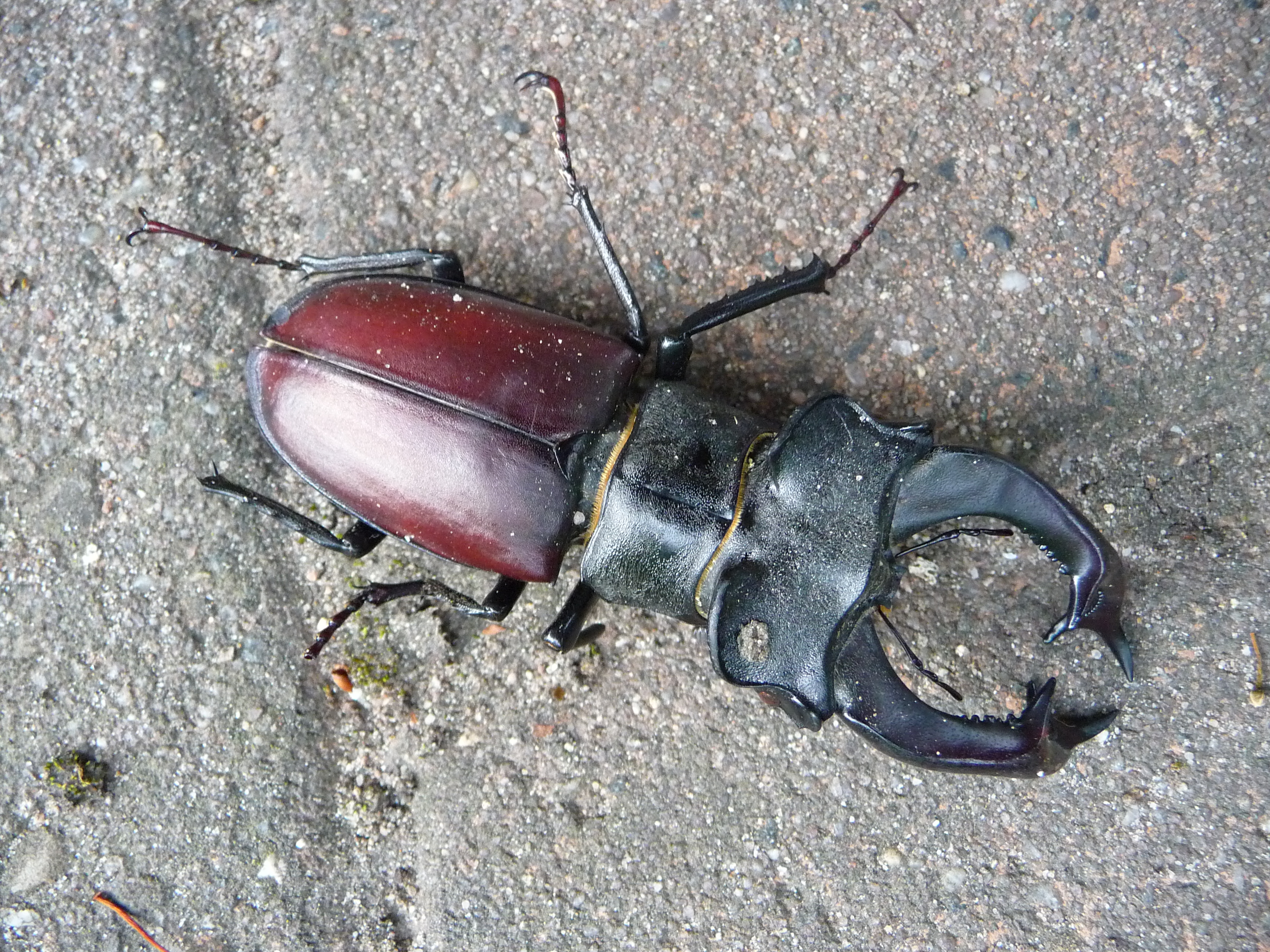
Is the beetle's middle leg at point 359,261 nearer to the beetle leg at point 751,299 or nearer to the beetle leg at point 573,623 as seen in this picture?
the beetle leg at point 751,299

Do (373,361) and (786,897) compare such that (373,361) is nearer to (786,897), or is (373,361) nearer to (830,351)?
(830,351)

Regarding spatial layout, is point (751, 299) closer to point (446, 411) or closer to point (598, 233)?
point (598, 233)

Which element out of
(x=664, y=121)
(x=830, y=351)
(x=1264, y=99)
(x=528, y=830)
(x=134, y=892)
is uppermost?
(x=1264, y=99)

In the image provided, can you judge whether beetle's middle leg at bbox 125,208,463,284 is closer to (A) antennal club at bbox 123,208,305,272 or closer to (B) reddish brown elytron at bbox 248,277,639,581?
(A) antennal club at bbox 123,208,305,272

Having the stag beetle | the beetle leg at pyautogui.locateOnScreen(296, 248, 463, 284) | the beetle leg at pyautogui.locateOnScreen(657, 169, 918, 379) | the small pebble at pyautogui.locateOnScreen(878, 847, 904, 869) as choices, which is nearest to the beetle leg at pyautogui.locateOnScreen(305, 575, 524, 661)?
the stag beetle

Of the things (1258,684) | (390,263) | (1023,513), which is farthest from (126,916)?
(1258,684)

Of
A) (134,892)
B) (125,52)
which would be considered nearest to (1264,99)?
(125,52)
